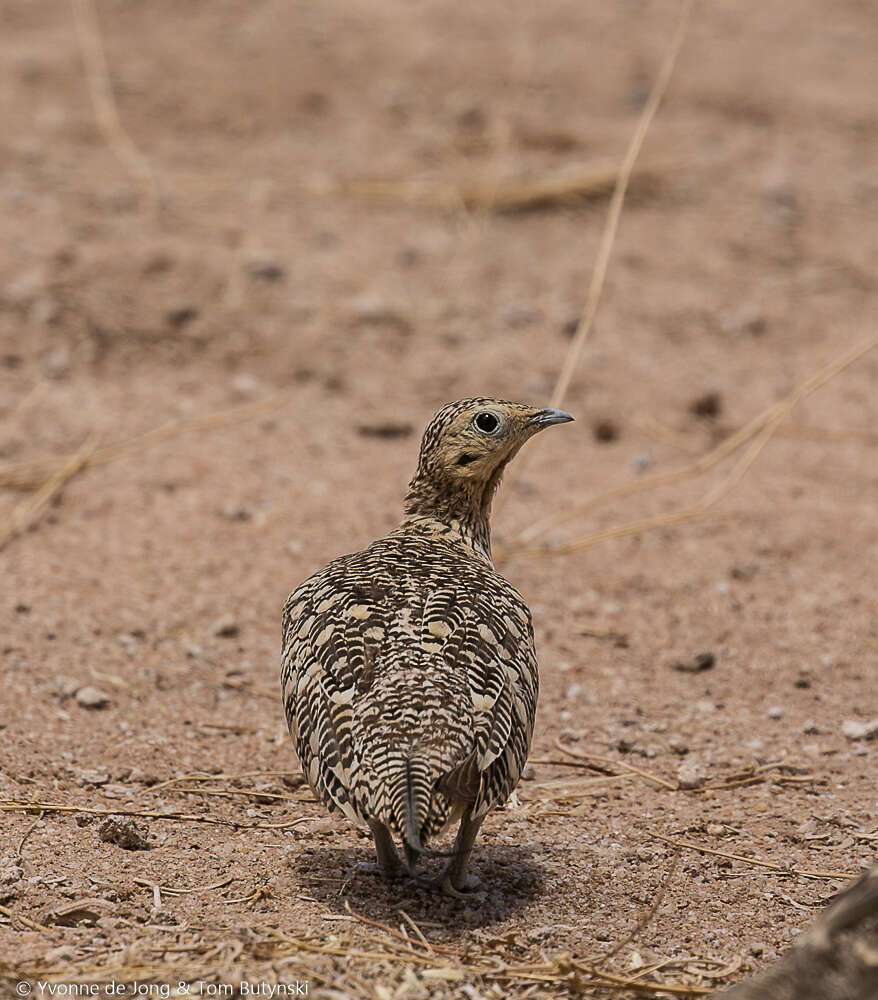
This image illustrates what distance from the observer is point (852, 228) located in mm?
11258

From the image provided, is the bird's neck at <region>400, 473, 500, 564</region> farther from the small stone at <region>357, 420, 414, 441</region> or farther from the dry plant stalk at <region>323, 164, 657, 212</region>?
the dry plant stalk at <region>323, 164, 657, 212</region>

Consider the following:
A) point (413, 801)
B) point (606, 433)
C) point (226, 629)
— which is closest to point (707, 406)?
point (606, 433)

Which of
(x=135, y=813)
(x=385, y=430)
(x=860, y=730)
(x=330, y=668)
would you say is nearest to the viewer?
(x=330, y=668)

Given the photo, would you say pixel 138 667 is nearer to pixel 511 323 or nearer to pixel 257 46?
pixel 511 323

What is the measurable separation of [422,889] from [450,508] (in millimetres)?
1537

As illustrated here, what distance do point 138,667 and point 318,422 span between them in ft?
9.22

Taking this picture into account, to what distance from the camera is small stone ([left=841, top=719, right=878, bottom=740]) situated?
5.73 metres

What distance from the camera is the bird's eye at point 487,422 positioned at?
5199 millimetres

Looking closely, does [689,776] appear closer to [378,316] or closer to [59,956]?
[59,956]

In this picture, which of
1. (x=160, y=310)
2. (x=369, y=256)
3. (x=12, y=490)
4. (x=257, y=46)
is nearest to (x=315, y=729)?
(x=12, y=490)

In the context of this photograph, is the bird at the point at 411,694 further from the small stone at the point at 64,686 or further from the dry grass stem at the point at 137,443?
the dry grass stem at the point at 137,443

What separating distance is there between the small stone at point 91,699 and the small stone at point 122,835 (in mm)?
1132

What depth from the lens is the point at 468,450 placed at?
17.1ft

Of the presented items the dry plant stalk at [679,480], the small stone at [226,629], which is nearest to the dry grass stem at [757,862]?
the small stone at [226,629]
